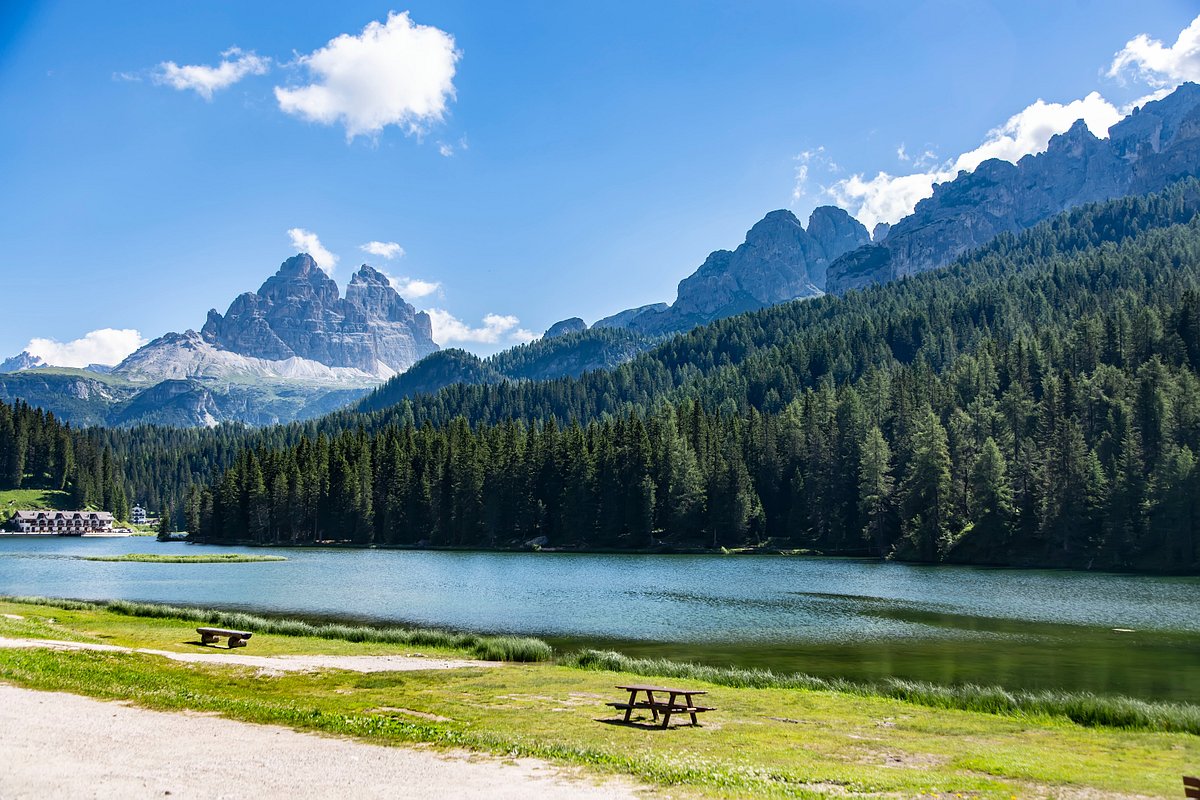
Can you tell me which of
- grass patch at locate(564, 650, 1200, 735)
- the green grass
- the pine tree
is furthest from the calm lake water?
the pine tree

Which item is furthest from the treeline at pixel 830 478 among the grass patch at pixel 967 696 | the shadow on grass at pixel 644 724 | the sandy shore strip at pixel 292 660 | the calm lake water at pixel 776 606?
the shadow on grass at pixel 644 724

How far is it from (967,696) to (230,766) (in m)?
24.7

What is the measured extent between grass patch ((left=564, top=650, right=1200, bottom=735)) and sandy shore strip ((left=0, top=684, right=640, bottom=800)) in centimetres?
1758

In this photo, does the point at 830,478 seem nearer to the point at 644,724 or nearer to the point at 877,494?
the point at 877,494

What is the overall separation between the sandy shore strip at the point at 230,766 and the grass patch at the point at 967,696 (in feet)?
57.7

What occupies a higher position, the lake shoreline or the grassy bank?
the grassy bank

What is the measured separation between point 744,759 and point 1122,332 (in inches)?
6336

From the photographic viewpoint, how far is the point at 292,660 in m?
36.5

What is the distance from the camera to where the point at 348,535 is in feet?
536

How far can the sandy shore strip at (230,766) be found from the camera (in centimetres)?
1537

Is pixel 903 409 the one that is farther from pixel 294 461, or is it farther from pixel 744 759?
pixel 744 759

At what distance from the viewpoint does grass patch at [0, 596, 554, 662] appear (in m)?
40.2

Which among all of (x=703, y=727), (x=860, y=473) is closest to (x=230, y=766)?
(x=703, y=727)

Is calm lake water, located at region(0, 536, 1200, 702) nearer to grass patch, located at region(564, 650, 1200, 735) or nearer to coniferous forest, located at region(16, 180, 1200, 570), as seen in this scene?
grass patch, located at region(564, 650, 1200, 735)
